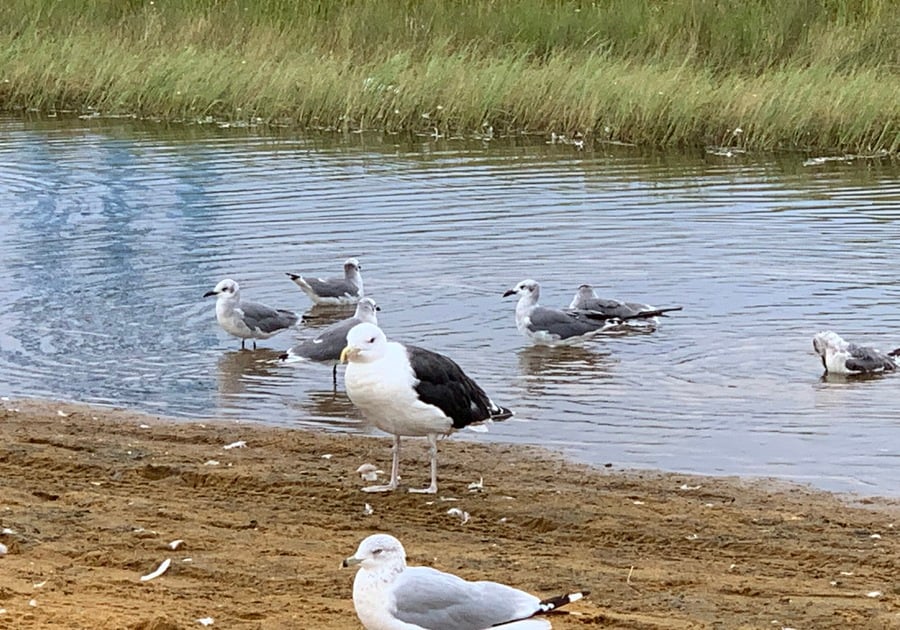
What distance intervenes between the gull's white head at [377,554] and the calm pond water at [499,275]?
4.05m

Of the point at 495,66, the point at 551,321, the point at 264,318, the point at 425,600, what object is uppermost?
the point at 495,66

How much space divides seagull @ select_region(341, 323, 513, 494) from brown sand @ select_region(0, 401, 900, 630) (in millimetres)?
358

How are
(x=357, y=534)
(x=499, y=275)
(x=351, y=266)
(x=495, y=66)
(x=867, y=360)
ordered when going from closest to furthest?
(x=357, y=534) → (x=867, y=360) → (x=351, y=266) → (x=499, y=275) → (x=495, y=66)

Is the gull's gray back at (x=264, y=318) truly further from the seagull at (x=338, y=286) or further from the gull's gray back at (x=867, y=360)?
the gull's gray back at (x=867, y=360)

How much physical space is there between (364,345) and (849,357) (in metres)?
4.40

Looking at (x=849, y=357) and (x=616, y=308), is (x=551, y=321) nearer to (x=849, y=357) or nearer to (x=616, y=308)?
(x=616, y=308)

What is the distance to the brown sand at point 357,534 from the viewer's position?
20.5ft

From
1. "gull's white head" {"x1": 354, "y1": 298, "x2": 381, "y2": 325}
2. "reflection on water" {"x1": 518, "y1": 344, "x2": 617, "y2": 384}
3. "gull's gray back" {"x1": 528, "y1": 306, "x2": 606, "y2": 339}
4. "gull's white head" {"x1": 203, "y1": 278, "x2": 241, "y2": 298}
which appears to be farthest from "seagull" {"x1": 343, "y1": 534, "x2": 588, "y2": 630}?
"gull's white head" {"x1": 203, "y1": 278, "x2": 241, "y2": 298}

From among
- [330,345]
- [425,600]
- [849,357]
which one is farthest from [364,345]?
[849,357]

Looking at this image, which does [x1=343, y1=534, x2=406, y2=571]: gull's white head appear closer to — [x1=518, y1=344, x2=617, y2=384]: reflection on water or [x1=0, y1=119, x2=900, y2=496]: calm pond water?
[x1=0, y1=119, x2=900, y2=496]: calm pond water

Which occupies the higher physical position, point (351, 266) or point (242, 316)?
point (351, 266)

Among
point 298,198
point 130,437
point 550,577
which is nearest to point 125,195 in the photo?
point 298,198

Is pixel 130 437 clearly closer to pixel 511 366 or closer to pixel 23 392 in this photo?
pixel 23 392

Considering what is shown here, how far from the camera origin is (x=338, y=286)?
14375 millimetres
